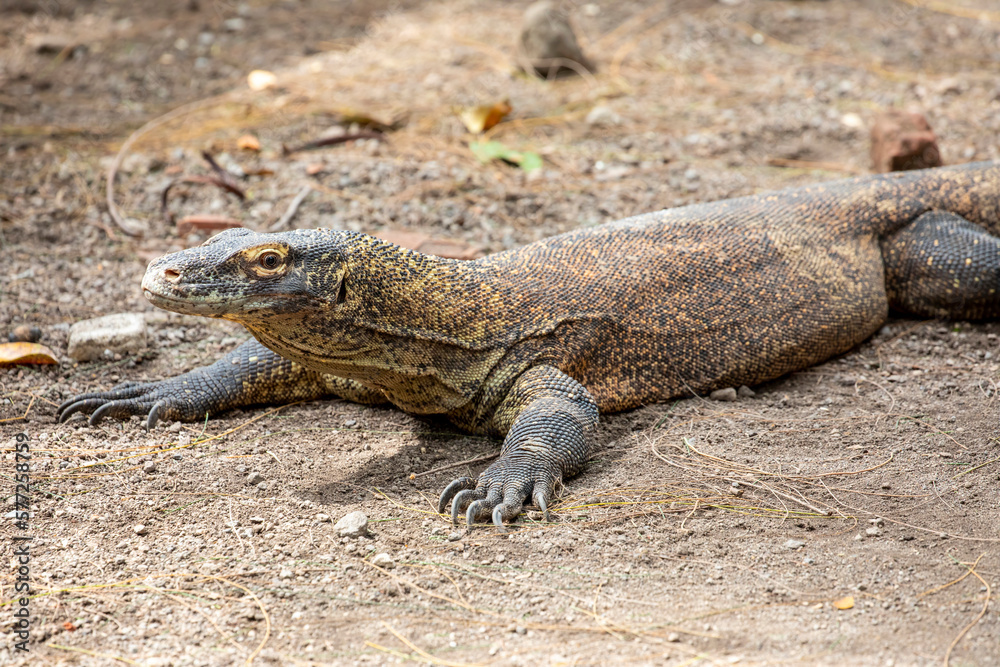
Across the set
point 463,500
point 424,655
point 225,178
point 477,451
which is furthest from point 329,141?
point 424,655

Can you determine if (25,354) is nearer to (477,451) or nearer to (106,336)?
(106,336)

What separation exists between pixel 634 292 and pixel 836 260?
1.26 m

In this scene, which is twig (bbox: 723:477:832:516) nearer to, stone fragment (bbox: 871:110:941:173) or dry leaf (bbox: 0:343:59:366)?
dry leaf (bbox: 0:343:59:366)

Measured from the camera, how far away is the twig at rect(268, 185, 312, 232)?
20.4 feet

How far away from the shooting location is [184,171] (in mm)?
7070

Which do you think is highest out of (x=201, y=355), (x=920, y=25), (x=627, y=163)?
(x=920, y=25)

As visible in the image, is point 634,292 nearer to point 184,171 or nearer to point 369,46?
point 184,171

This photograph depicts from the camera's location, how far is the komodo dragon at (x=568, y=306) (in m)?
3.63

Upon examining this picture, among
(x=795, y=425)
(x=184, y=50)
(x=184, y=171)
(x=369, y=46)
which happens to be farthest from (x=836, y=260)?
(x=184, y=50)

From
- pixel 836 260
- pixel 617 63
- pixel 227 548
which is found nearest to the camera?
pixel 227 548

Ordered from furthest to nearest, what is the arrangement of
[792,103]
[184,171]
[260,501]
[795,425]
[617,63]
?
[617,63] → [792,103] → [184,171] → [795,425] → [260,501]

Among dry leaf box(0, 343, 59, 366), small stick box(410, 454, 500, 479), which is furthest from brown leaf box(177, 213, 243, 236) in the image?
small stick box(410, 454, 500, 479)

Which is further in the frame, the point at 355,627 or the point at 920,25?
the point at 920,25

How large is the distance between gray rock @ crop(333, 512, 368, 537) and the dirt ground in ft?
0.21
